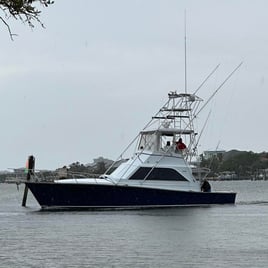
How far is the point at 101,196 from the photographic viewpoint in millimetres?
47250

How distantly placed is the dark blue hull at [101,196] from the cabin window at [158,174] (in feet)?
2.42

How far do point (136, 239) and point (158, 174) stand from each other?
1653cm

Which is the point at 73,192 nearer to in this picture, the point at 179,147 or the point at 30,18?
the point at 179,147

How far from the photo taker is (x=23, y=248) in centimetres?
2788

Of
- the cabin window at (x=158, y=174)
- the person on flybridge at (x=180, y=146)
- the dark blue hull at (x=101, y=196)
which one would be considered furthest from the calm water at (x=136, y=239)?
the person on flybridge at (x=180, y=146)

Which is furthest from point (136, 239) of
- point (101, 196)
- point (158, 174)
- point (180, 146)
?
point (180, 146)

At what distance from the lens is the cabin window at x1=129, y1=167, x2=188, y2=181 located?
4756 centimetres

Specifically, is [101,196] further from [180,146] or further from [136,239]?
[136,239]

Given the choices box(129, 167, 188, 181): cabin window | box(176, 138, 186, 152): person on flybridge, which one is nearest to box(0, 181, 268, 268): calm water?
box(129, 167, 188, 181): cabin window

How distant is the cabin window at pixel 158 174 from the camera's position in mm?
47562

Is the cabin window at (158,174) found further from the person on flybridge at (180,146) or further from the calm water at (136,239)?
the calm water at (136,239)

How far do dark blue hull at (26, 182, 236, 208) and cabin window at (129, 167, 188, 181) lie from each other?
0.74 meters

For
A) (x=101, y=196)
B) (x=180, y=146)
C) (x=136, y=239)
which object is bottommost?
(x=136, y=239)

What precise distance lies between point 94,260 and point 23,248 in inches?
171
